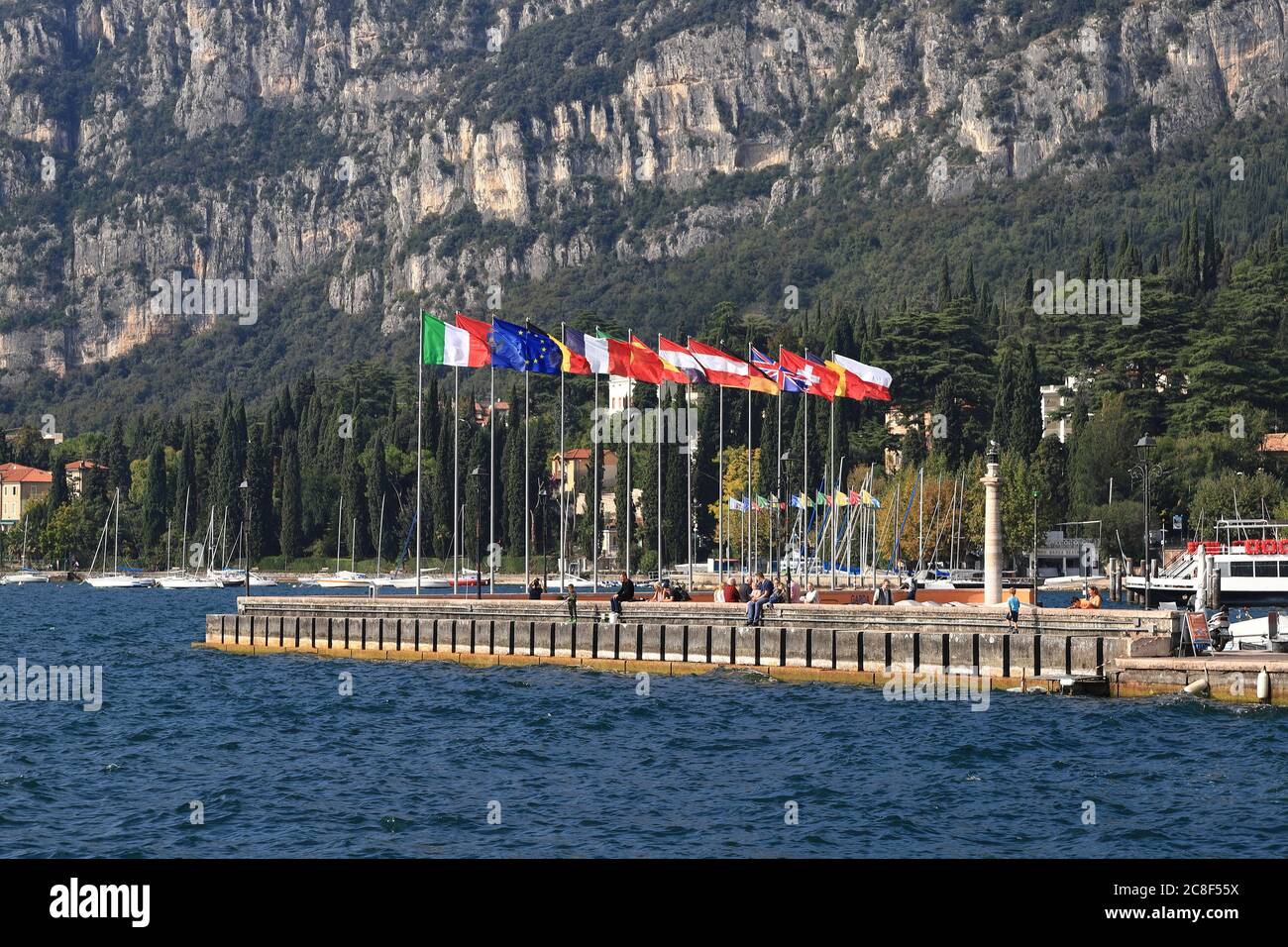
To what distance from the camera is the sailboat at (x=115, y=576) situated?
566 feet

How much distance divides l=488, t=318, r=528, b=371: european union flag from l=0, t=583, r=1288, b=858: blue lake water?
35.0ft

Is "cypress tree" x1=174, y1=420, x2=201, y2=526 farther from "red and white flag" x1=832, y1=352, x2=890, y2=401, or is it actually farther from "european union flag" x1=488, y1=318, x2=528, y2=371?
"european union flag" x1=488, y1=318, x2=528, y2=371

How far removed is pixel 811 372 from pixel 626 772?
39.6 meters

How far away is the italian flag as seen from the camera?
61.1m

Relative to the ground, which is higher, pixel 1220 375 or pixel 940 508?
pixel 1220 375

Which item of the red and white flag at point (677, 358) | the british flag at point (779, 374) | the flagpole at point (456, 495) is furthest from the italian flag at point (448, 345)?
the british flag at point (779, 374)

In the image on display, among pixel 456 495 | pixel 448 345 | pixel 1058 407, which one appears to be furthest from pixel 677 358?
pixel 1058 407

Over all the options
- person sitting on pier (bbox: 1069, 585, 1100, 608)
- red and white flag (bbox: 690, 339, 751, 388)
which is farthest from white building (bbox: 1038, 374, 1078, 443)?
person sitting on pier (bbox: 1069, 585, 1100, 608)

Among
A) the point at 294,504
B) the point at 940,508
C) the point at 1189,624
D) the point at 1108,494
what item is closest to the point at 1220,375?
the point at 1108,494

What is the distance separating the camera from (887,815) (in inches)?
1353

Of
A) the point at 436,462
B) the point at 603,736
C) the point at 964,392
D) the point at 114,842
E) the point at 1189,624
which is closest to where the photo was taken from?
the point at 114,842
